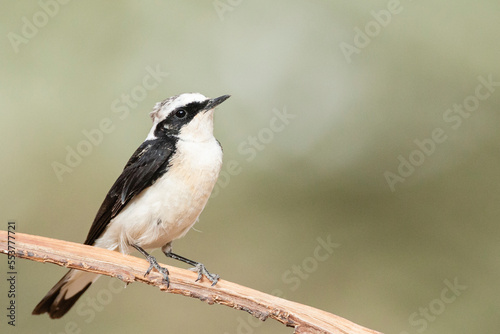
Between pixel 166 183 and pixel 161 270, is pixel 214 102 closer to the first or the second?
pixel 166 183

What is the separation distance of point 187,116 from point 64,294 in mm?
1307

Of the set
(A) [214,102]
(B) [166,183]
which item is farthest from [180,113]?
(B) [166,183]

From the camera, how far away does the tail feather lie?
11.2 ft

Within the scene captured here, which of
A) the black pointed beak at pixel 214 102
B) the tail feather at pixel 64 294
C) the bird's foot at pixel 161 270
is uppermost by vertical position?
the black pointed beak at pixel 214 102

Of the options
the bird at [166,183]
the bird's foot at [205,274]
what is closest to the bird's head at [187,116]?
the bird at [166,183]

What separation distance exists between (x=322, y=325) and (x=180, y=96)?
4.79 feet

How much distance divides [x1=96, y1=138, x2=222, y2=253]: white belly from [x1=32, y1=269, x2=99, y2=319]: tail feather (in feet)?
1.28

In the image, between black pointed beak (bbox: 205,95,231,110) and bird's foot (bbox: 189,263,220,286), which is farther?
black pointed beak (bbox: 205,95,231,110)

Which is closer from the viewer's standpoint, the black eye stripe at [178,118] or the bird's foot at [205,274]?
the bird's foot at [205,274]

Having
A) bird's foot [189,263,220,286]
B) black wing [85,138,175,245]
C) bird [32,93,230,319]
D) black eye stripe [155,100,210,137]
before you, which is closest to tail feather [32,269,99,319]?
bird [32,93,230,319]

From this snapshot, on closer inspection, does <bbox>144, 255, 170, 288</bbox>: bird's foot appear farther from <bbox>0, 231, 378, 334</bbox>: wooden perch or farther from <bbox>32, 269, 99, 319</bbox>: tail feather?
<bbox>32, 269, 99, 319</bbox>: tail feather

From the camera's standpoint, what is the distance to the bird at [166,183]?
10.5 feet

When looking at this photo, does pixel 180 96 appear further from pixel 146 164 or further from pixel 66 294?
pixel 66 294

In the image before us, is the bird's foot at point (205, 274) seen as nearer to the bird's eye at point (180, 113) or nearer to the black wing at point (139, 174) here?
the black wing at point (139, 174)
